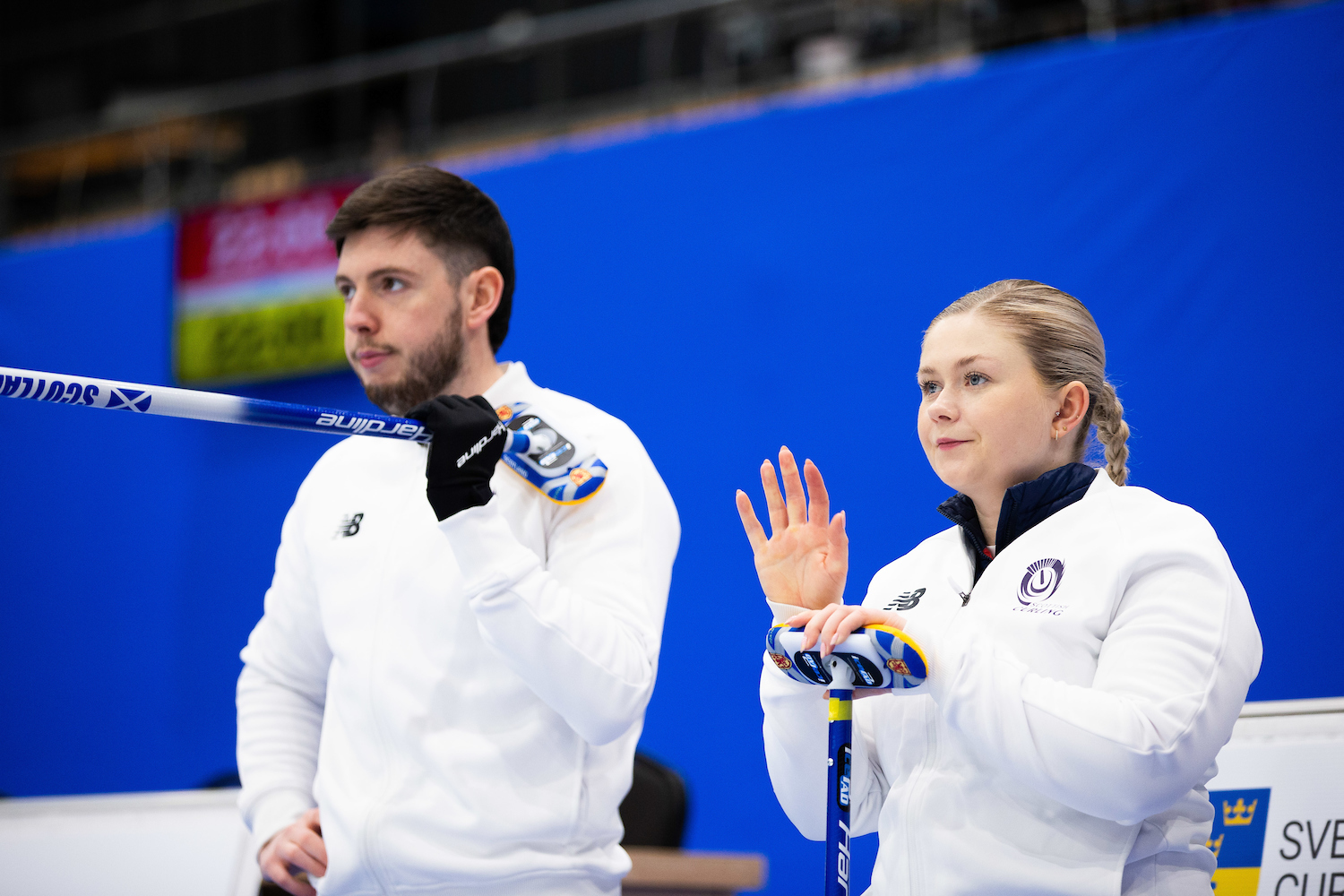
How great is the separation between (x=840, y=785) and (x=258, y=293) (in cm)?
429

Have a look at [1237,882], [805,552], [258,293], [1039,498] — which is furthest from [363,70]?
[1237,882]

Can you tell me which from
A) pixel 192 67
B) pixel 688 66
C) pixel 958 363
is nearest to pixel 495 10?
pixel 192 67

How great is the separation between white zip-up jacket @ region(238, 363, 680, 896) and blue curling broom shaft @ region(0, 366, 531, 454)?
17cm

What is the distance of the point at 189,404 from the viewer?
162 cm

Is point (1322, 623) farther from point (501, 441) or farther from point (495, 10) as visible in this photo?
point (495, 10)

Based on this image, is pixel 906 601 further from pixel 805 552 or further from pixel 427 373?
pixel 427 373

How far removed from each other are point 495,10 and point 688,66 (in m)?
2.84

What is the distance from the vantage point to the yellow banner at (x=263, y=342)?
200 inches

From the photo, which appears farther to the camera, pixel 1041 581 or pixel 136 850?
pixel 136 850

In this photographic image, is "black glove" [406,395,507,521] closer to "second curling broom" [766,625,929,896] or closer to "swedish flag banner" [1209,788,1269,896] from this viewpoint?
"second curling broom" [766,625,929,896]

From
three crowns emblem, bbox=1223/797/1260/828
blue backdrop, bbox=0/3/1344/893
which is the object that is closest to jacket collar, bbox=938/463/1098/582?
three crowns emblem, bbox=1223/797/1260/828

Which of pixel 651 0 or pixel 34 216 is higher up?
pixel 651 0

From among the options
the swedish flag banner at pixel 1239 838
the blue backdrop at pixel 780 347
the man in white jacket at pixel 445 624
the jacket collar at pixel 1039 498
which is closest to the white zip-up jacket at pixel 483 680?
the man in white jacket at pixel 445 624

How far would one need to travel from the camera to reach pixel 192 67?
7961 millimetres
